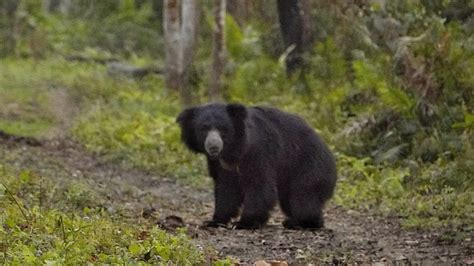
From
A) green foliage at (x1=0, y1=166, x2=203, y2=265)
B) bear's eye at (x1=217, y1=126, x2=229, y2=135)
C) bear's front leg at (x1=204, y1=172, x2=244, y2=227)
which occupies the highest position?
bear's eye at (x1=217, y1=126, x2=229, y2=135)

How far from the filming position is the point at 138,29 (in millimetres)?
32656

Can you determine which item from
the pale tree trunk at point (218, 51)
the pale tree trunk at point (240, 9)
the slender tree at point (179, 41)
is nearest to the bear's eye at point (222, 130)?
the pale tree trunk at point (218, 51)

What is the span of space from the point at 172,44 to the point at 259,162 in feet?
40.8

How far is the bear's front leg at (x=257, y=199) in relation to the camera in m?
9.37

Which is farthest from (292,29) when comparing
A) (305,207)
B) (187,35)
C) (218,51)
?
(305,207)

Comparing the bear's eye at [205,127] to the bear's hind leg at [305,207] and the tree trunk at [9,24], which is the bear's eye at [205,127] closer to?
the bear's hind leg at [305,207]

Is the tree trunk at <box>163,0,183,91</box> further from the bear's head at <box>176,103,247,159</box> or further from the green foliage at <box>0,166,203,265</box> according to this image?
the green foliage at <box>0,166,203,265</box>

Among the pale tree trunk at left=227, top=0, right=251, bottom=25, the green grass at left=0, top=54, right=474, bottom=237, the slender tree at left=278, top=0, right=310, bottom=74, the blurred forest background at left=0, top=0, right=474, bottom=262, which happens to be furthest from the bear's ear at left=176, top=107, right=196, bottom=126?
the pale tree trunk at left=227, top=0, right=251, bottom=25

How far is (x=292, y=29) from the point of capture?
19.4 m

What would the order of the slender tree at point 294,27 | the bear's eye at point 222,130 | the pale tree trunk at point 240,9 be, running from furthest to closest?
the pale tree trunk at point 240,9
the slender tree at point 294,27
the bear's eye at point 222,130

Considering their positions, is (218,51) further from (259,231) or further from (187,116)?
(259,231)

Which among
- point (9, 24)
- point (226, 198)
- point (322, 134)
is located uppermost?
point (226, 198)

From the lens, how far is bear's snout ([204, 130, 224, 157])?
363 inches

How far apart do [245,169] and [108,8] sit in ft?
89.5
